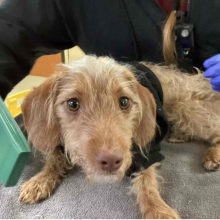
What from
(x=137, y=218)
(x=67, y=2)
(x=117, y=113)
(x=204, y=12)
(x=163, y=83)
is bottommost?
(x=137, y=218)

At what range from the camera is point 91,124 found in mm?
918

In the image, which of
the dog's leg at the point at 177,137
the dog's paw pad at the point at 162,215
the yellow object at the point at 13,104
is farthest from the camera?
the yellow object at the point at 13,104

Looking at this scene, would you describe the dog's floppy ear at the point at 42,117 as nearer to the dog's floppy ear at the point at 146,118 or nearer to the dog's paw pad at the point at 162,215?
the dog's floppy ear at the point at 146,118

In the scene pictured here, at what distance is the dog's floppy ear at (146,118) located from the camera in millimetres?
1111

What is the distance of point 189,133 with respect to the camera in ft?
5.09

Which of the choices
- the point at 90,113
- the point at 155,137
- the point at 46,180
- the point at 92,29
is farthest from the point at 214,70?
the point at 46,180

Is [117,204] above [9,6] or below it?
below

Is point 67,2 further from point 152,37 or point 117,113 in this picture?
point 117,113

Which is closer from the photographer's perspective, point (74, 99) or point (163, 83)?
point (74, 99)

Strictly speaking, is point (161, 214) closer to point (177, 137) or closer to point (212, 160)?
point (212, 160)

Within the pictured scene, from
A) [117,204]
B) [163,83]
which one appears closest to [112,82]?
[117,204]

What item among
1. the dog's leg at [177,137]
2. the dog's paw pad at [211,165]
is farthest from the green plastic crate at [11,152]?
the dog's leg at [177,137]

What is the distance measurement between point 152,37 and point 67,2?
0.60 meters

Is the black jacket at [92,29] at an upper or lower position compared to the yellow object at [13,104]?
upper
